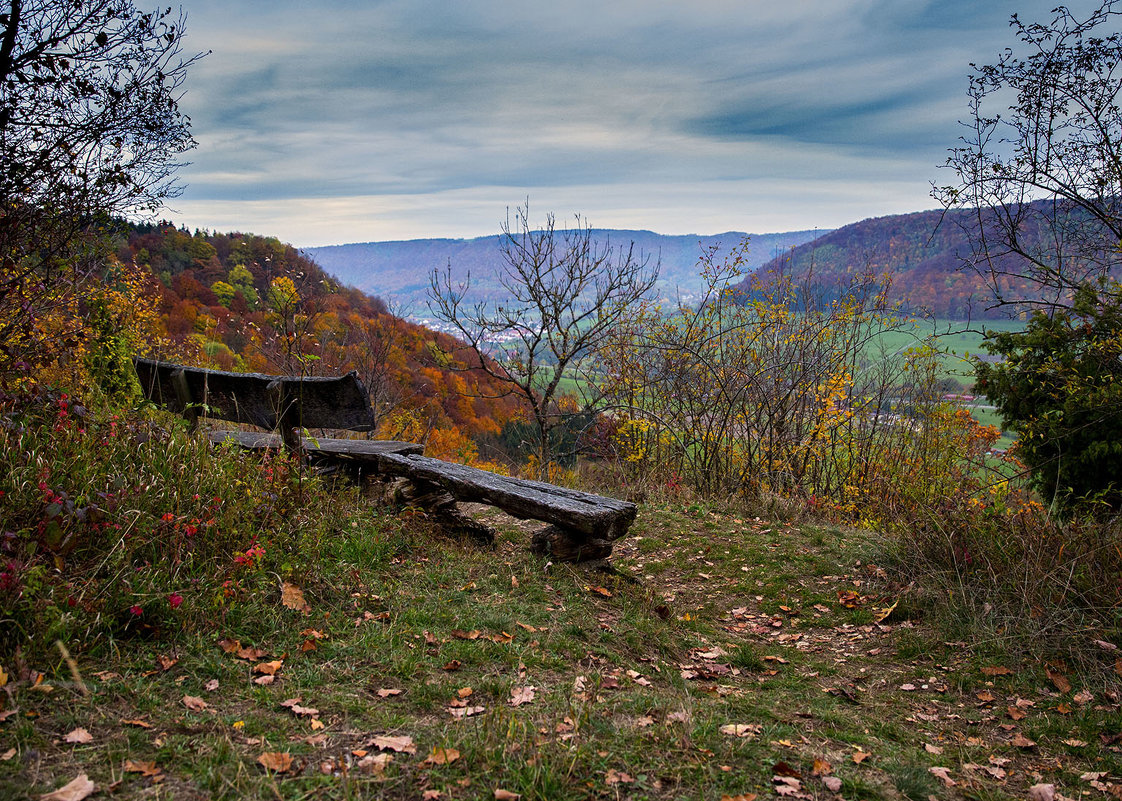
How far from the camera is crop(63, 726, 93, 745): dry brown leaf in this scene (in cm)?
220

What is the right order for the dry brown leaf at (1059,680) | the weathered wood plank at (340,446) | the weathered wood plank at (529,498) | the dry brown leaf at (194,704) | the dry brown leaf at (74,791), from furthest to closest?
the weathered wood plank at (340,446) → the weathered wood plank at (529,498) → the dry brown leaf at (1059,680) → the dry brown leaf at (194,704) → the dry brown leaf at (74,791)

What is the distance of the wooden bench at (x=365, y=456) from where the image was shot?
4.82 metres

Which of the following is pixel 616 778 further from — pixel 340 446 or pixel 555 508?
pixel 340 446

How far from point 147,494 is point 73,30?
3480mm

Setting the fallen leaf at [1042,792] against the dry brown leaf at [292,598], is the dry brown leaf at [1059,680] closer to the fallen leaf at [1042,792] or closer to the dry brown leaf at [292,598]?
the fallen leaf at [1042,792]

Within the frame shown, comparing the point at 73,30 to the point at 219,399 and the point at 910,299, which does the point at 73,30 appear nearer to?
the point at 219,399

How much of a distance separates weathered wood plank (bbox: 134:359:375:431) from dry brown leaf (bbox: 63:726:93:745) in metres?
2.83

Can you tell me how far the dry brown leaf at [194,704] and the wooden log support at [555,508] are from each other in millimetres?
2521

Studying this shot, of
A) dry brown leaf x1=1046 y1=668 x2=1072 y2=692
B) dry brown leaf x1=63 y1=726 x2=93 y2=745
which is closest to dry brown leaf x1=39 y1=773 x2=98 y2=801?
dry brown leaf x1=63 y1=726 x2=93 y2=745

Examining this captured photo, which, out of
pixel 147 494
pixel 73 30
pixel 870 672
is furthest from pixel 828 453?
pixel 73 30

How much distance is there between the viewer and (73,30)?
4656 millimetres

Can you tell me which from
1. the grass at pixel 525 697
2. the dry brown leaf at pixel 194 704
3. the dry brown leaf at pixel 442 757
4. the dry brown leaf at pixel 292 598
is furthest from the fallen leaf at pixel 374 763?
the dry brown leaf at pixel 292 598

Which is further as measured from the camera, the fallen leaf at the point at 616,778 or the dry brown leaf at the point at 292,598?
the dry brown leaf at the point at 292,598

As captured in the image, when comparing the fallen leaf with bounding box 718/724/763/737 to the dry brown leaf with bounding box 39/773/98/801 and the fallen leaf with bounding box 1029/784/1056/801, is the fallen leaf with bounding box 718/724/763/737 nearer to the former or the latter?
the fallen leaf with bounding box 1029/784/1056/801
